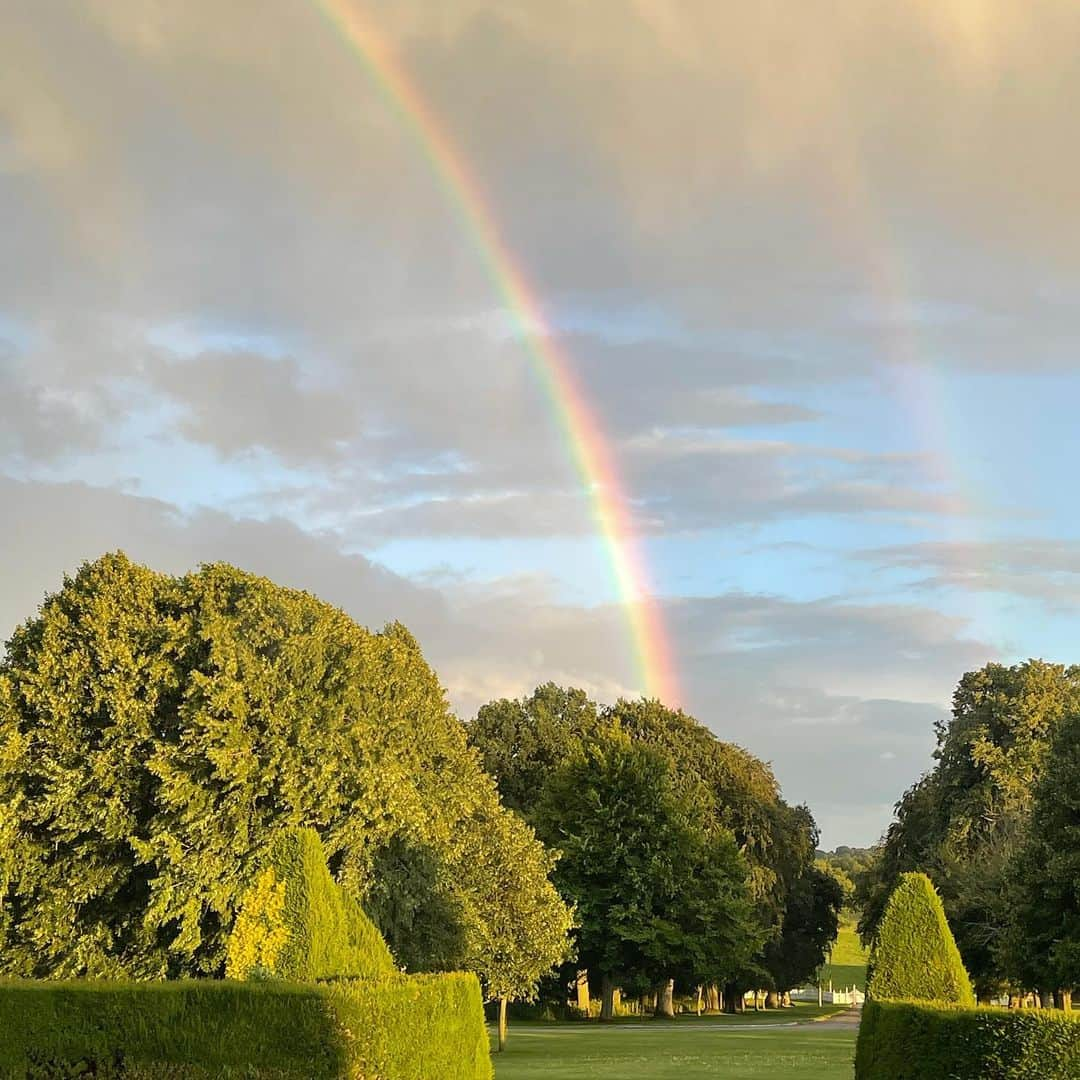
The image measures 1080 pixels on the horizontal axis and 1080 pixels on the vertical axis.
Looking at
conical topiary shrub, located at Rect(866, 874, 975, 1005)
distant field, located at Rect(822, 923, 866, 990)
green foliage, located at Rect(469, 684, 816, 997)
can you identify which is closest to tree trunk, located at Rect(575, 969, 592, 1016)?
green foliage, located at Rect(469, 684, 816, 997)

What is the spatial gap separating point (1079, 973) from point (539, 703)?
57776 millimetres

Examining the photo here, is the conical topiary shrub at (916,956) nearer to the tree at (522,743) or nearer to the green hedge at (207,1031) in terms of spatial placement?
the green hedge at (207,1031)

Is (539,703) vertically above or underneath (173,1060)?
above

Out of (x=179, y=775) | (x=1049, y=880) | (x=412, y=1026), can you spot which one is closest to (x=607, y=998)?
(x=1049, y=880)

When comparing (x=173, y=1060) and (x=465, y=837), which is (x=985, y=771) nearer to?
(x=465, y=837)

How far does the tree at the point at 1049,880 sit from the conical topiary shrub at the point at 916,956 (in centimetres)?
1981

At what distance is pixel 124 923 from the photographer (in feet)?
135

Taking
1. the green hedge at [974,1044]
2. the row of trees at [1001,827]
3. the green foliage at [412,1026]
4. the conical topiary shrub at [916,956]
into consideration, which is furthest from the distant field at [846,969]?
the green hedge at [974,1044]

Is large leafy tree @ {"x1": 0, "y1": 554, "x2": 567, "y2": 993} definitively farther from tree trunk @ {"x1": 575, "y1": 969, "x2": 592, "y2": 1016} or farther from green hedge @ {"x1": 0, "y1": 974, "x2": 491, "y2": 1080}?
tree trunk @ {"x1": 575, "y1": 969, "x2": 592, "y2": 1016}

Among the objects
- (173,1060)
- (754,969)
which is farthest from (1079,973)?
(754,969)

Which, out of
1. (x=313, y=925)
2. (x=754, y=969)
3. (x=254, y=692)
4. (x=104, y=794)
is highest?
(x=254, y=692)

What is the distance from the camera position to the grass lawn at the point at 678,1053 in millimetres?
33719

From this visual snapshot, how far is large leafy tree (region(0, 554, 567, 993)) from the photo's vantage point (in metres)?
38.8

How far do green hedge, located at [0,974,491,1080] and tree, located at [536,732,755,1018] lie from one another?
54299 mm
